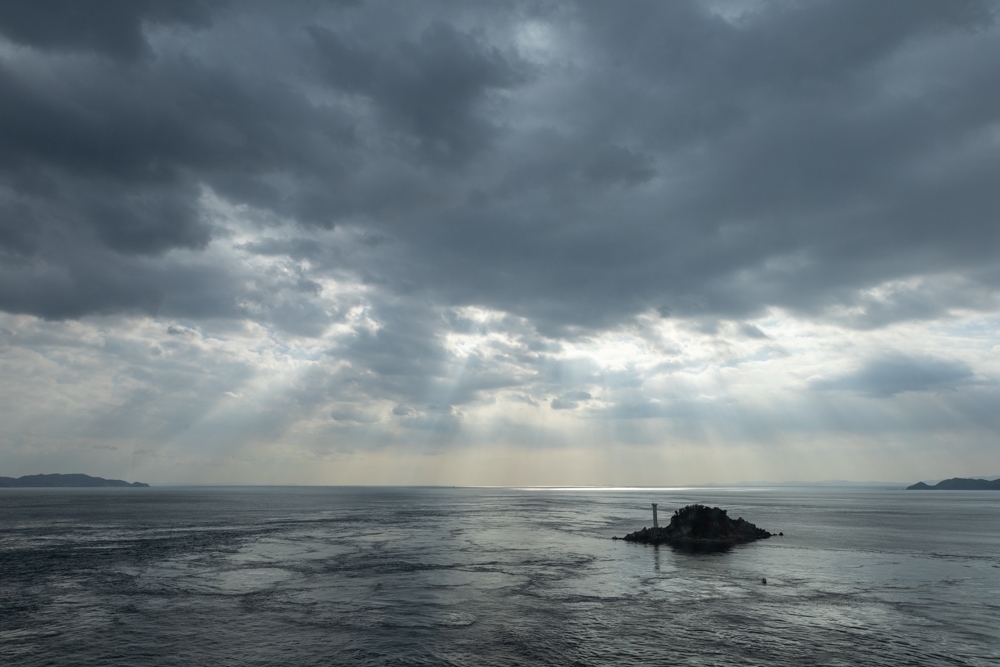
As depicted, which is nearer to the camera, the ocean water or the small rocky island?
the ocean water

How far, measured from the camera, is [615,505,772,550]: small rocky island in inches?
3078

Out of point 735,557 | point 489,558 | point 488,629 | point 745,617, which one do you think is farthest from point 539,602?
point 735,557

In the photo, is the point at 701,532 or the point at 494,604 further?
the point at 701,532

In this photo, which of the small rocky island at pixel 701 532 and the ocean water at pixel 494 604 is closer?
the ocean water at pixel 494 604

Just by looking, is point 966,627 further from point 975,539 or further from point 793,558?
point 975,539

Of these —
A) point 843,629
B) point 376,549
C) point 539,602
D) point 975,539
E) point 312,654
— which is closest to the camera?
point 312,654

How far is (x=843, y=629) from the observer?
111 ft

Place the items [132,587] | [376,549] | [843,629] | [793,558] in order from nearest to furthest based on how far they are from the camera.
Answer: [843,629] < [132,587] < [793,558] < [376,549]

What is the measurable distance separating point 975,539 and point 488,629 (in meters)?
88.9

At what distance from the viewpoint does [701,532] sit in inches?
3184

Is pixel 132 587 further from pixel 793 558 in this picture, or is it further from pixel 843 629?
pixel 793 558

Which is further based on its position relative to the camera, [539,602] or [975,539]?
[975,539]

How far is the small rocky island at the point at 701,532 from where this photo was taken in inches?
3078

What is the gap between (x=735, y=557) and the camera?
6419 cm
